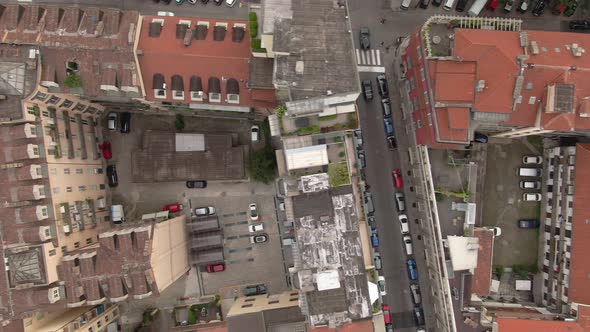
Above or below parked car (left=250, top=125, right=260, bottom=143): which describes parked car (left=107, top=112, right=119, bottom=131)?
above

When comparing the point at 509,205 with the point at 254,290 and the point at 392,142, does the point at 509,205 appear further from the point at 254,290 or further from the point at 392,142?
the point at 254,290

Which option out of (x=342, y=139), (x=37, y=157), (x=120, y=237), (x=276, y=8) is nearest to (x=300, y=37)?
(x=276, y=8)

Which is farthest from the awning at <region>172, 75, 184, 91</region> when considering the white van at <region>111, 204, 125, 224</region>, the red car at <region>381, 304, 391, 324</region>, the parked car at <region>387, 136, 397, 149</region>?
the red car at <region>381, 304, 391, 324</region>

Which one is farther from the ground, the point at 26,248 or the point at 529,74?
the point at 529,74

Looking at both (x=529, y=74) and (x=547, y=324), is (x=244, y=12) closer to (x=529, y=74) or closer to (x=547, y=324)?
(x=529, y=74)

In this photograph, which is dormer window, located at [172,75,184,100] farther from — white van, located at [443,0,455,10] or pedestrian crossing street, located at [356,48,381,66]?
white van, located at [443,0,455,10]

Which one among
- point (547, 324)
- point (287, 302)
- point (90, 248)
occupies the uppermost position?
point (90, 248)
